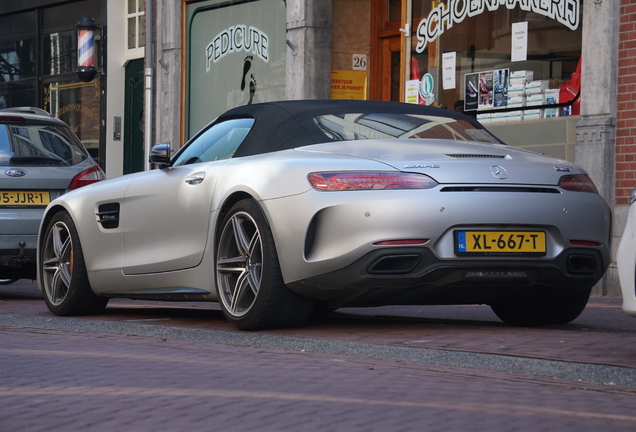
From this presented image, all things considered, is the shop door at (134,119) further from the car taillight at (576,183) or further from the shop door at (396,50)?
the car taillight at (576,183)

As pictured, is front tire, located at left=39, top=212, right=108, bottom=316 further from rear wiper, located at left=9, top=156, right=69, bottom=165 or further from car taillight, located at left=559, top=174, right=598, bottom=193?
car taillight, located at left=559, top=174, right=598, bottom=193

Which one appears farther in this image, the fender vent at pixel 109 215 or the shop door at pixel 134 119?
the shop door at pixel 134 119

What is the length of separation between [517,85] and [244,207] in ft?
24.6

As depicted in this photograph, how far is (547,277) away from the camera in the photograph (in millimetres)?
5980

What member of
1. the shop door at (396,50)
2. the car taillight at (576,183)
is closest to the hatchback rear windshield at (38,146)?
the car taillight at (576,183)

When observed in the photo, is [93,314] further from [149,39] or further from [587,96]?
[149,39]

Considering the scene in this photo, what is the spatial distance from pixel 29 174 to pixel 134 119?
1094 cm

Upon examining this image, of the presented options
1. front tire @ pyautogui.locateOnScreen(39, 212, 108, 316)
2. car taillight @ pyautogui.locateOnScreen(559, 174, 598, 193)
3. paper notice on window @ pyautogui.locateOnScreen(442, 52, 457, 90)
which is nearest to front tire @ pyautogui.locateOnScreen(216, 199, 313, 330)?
car taillight @ pyautogui.locateOnScreen(559, 174, 598, 193)

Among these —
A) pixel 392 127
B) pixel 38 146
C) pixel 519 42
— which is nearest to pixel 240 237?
pixel 392 127

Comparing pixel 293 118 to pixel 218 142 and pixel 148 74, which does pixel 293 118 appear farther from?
pixel 148 74

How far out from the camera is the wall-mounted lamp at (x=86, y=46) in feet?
65.4

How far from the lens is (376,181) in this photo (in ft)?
18.9

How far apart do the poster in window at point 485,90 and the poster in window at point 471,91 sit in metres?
0.08

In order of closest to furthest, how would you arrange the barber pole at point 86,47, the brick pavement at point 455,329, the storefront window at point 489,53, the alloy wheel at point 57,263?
the brick pavement at point 455,329 → the alloy wheel at point 57,263 → the storefront window at point 489,53 → the barber pole at point 86,47
